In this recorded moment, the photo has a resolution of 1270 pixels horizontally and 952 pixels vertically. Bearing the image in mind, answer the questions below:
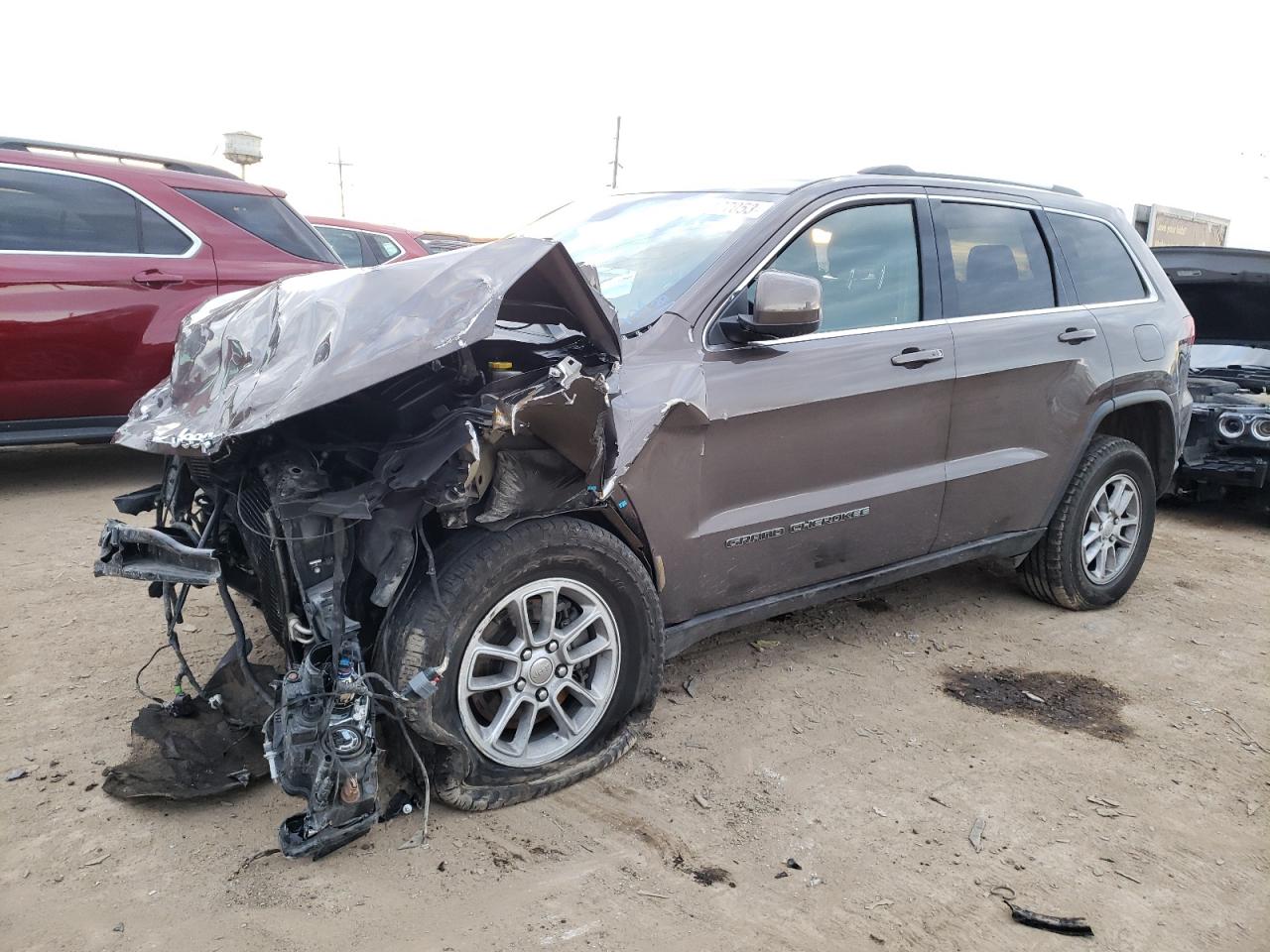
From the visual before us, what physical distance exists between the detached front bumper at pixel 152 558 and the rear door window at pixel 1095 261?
3.76 metres

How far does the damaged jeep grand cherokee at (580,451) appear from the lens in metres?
2.37

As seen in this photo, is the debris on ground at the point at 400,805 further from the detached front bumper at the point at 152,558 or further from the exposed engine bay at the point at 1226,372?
the exposed engine bay at the point at 1226,372

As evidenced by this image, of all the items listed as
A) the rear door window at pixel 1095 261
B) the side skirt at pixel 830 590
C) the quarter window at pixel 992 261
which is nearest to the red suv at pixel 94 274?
the side skirt at pixel 830 590

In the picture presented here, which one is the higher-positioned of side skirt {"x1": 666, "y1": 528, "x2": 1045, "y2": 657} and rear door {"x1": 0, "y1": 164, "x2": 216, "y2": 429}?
rear door {"x1": 0, "y1": 164, "x2": 216, "y2": 429}

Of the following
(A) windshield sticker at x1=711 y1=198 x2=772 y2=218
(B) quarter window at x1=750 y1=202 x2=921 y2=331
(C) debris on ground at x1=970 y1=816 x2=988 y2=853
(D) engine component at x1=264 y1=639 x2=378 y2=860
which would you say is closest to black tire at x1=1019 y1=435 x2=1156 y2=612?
(B) quarter window at x1=750 y1=202 x2=921 y2=331

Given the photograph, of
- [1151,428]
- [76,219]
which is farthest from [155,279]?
[1151,428]

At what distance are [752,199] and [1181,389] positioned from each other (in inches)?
109

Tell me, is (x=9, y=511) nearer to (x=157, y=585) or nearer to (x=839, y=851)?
(x=157, y=585)

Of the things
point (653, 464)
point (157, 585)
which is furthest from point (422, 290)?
point (157, 585)

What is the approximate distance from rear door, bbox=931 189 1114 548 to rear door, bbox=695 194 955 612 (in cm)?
13

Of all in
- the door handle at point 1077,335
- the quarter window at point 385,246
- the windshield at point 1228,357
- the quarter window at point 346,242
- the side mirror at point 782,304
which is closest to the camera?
the side mirror at point 782,304

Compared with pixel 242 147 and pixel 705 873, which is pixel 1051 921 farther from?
pixel 242 147

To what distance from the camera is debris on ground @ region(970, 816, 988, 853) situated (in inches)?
105

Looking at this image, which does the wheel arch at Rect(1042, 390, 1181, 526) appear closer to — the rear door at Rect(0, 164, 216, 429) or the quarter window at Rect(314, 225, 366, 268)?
the rear door at Rect(0, 164, 216, 429)
